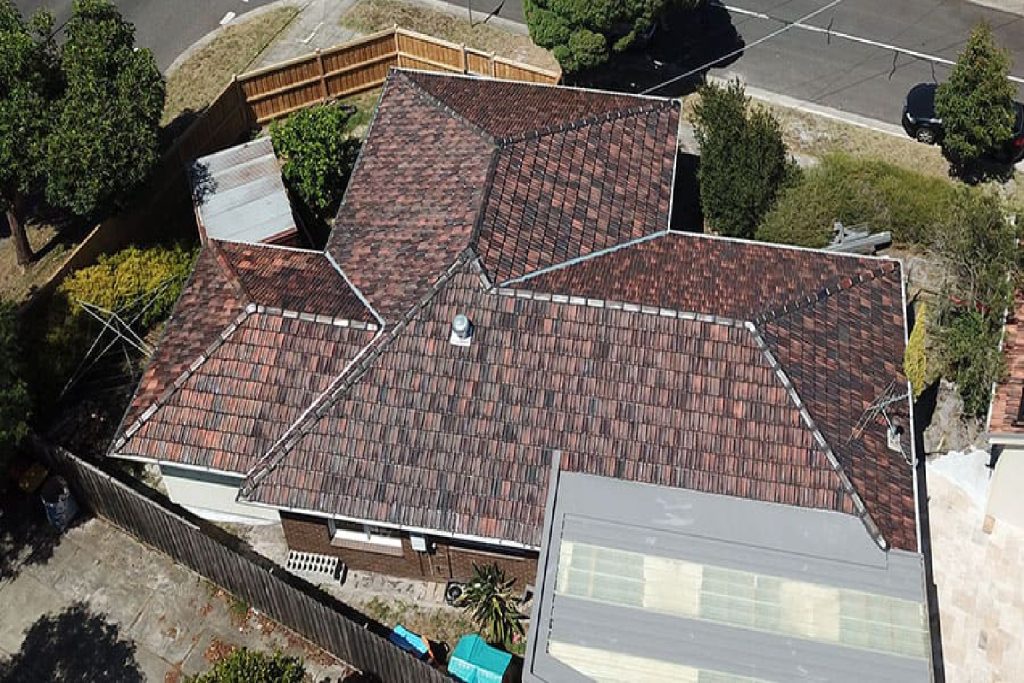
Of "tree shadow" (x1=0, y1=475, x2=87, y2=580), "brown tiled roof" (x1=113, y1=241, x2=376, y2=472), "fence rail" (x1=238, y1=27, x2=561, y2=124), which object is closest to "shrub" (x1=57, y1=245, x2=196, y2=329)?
"brown tiled roof" (x1=113, y1=241, x2=376, y2=472)

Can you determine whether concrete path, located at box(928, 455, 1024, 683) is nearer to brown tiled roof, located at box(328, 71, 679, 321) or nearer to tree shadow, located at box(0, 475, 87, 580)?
brown tiled roof, located at box(328, 71, 679, 321)

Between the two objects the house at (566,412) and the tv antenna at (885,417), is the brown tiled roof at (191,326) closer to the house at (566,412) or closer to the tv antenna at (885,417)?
the house at (566,412)

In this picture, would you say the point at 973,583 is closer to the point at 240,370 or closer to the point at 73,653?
the point at 240,370

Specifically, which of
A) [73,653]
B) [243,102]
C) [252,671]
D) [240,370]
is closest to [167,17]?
[243,102]

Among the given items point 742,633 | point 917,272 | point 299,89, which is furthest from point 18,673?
point 917,272

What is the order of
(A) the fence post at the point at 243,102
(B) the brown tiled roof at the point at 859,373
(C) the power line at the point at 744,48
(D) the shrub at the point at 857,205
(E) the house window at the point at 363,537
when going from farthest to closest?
(C) the power line at the point at 744,48
(A) the fence post at the point at 243,102
(D) the shrub at the point at 857,205
(E) the house window at the point at 363,537
(B) the brown tiled roof at the point at 859,373


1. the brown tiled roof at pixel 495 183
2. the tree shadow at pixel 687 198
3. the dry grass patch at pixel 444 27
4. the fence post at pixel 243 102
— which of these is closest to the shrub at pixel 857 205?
the tree shadow at pixel 687 198
